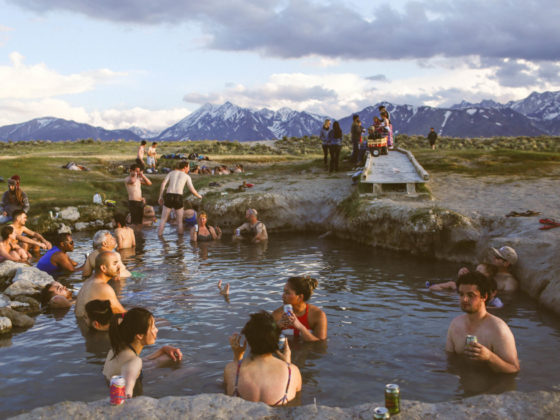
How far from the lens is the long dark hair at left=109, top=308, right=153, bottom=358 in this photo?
5938mm

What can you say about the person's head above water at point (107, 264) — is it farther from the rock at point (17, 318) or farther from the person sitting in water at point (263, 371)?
the person sitting in water at point (263, 371)

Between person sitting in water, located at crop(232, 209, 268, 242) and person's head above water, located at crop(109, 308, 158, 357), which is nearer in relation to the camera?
person's head above water, located at crop(109, 308, 158, 357)

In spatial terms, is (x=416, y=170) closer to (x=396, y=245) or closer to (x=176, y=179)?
(x=396, y=245)

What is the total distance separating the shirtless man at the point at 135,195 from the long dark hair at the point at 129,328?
479 inches

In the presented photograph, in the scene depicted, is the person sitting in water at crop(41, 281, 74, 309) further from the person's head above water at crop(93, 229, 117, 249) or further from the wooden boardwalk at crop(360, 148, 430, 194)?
the wooden boardwalk at crop(360, 148, 430, 194)

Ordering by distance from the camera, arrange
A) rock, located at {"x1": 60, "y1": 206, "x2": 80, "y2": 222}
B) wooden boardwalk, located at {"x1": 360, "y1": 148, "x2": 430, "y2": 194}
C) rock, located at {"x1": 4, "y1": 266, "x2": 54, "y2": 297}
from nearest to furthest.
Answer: rock, located at {"x1": 4, "y1": 266, "x2": 54, "y2": 297}
wooden boardwalk, located at {"x1": 360, "y1": 148, "x2": 430, "y2": 194}
rock, located at {"x1": 60, "y1": 206, "x2": 80, "y2": 222}

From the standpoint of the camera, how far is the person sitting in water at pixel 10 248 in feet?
43.8

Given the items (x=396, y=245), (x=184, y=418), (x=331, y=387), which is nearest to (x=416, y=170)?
(x=396, y=245)

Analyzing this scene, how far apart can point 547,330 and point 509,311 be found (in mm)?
1078

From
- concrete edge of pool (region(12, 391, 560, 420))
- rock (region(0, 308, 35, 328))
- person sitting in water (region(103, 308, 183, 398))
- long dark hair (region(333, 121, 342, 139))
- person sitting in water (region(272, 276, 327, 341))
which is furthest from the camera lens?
long dark hair (region(333, 121, 342, 139))

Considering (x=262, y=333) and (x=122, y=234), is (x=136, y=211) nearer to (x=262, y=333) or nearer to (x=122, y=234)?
(x=122, y=234)

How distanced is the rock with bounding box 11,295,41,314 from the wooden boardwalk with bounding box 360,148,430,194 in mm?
11828

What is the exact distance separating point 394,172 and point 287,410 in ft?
52.7

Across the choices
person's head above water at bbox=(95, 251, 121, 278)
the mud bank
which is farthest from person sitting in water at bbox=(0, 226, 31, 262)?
the mud bank
